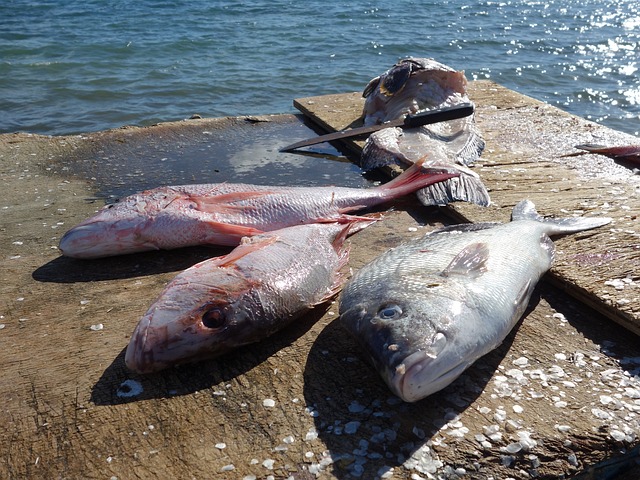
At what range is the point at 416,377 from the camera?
289 centimetres

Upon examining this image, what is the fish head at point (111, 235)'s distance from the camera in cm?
447

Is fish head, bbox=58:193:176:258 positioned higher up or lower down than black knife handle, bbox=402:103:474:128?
lower down

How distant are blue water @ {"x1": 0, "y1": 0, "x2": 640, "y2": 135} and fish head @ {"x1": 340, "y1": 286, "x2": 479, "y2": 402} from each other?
29.2ft

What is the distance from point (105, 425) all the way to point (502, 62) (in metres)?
15.4

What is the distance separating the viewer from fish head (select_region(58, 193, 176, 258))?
4.47 m

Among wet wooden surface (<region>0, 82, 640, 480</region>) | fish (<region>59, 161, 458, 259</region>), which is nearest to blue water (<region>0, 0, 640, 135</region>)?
fish (<region>59, 161, 458, 259</region>)

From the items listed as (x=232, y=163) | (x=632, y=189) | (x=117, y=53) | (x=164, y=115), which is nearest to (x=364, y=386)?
(x=632, y=189)

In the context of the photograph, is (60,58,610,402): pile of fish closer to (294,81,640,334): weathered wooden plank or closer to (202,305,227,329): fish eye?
(202,305,227,329): fish eye

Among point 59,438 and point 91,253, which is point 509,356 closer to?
point 59,438

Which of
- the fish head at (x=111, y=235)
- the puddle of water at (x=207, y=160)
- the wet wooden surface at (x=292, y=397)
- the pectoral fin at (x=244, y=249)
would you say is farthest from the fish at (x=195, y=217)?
the puddle of water at (x=207, y=160)

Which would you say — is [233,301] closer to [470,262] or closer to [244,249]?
[244,249]

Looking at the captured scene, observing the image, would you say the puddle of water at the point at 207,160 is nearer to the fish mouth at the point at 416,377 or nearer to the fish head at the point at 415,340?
the fish head at the point at 415,340

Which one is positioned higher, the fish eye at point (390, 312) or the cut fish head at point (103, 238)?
the fish eye at point (390, 312)

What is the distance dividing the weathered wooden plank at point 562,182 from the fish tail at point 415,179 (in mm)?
290
